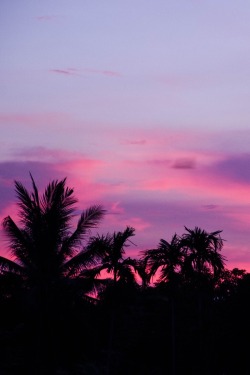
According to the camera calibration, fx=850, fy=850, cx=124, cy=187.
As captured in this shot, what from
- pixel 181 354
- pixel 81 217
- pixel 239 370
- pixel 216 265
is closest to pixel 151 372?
pixel 181 354

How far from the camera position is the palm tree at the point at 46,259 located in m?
38.5

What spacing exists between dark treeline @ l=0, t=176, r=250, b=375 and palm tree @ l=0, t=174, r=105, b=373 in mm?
45

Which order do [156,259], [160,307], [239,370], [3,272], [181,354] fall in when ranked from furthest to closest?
[160,307], [181,354], [239,370], [156,259], [3,272]

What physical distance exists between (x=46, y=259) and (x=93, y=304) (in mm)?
3125

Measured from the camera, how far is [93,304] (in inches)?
1555

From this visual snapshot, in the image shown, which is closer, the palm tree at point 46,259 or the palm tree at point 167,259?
the palm tree at point 46,259

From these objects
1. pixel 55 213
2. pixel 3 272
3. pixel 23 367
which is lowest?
pixel 23 367

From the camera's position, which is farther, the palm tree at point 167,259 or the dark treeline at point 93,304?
the palm tree at point 167,259

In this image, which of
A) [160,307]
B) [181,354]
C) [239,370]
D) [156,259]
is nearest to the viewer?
[156,259]

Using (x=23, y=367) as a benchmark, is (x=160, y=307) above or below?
above

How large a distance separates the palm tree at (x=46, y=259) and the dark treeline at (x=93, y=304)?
0.15 ft

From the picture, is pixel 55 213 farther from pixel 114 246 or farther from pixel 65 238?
pixel 114 246

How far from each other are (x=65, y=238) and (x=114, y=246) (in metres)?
5.45

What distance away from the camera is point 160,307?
67.9 metres
